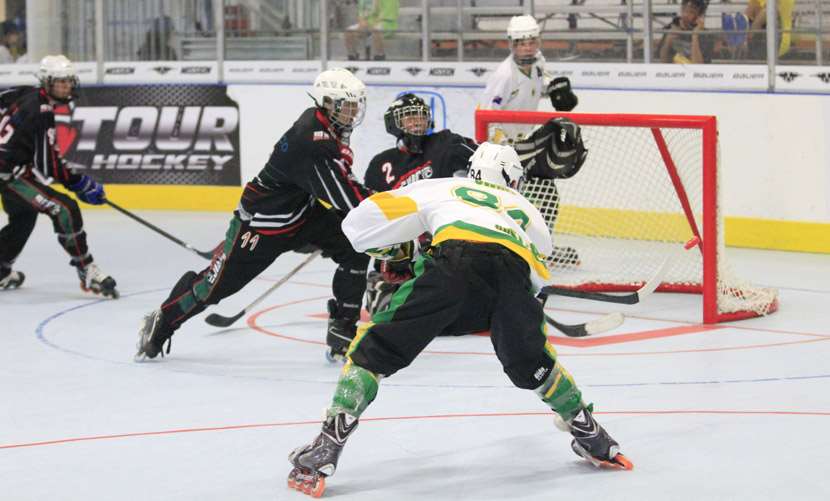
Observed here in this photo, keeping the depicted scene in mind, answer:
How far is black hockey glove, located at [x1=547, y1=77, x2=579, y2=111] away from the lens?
7945mm

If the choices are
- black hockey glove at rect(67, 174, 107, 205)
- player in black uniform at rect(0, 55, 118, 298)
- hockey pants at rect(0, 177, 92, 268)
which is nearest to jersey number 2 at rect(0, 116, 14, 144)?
player in black uniform at rect(0, 55, 118, 298)

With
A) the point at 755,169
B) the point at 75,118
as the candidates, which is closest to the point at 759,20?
the point at 755,169

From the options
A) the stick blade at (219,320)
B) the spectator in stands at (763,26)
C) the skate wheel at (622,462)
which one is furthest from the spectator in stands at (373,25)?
the skate wheel at (622,462)

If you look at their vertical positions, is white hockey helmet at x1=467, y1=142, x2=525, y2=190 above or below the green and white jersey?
above

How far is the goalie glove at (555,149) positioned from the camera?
6.90 m

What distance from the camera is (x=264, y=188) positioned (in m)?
5.81

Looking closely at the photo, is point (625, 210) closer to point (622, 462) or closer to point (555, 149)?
point (555, 149)

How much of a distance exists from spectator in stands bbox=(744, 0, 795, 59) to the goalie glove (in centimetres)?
245

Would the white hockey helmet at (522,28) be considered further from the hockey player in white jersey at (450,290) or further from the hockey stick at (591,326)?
the hockey player in white jersey at (450,290)

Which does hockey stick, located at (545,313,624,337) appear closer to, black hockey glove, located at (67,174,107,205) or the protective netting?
the protective netting

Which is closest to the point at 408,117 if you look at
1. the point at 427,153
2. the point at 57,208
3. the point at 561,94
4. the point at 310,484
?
the point at 427,153

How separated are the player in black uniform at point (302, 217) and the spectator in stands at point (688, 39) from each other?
13.3 ft

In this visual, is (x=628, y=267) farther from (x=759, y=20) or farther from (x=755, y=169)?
(x=759, y=20)

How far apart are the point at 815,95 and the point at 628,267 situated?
167 centimetres
